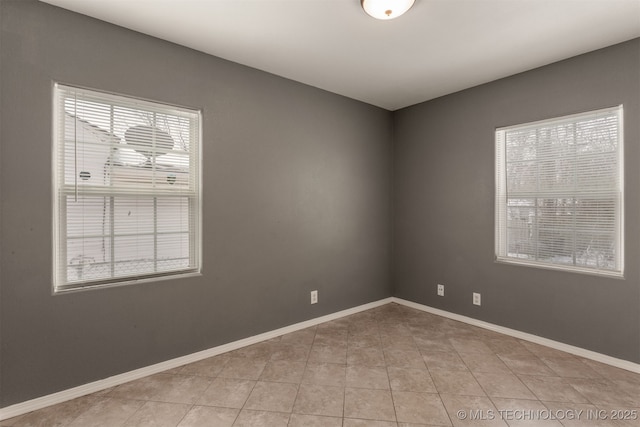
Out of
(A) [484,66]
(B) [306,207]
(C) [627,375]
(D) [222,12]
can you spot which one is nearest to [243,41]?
(D) [222,12]

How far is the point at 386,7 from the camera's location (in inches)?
75.4

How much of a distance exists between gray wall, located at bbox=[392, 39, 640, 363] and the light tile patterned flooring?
1.07ft

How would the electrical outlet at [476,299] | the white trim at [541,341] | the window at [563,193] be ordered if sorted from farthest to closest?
the electrical outlet at [476,299] < the window at [563,193] < the white trim at [541,341]

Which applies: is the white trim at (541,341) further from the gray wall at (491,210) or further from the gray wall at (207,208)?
the gray wall at (207,208)

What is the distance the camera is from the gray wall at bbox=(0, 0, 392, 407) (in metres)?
1.88

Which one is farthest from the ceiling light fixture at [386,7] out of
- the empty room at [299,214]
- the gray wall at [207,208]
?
the gray wall at [207,208]

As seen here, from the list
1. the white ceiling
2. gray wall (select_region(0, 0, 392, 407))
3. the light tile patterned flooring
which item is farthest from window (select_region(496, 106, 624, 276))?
gray wall (select_region(0, 0, 392, 407))

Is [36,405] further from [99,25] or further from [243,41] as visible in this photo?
[243,41]

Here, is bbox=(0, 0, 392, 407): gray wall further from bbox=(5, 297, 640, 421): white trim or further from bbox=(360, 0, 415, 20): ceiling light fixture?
bbox=(360, 0, 415, 20): ceiling light fixture

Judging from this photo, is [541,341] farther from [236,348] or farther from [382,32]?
[382,32]

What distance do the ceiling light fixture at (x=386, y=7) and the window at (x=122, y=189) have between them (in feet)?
5.15

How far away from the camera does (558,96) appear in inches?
108

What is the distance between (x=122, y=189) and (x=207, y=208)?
63cm

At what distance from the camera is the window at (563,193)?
2498 mm
